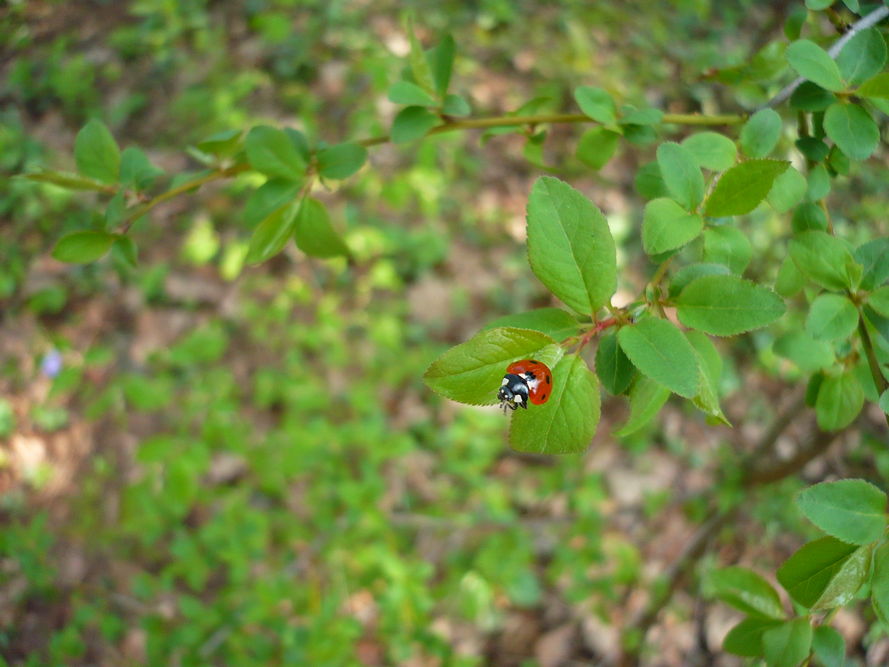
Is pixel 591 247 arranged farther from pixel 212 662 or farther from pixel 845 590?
pixel 212 662

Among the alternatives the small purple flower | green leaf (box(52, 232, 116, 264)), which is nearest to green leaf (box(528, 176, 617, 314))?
green leaf (box(52, 232, 116, 264))

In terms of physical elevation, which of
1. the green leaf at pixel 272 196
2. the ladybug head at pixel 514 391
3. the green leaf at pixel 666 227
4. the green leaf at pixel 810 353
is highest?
the green leaf at pixel 666 227

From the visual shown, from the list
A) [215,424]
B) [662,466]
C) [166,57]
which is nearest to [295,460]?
[215,424]

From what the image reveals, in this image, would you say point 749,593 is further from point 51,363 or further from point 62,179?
point 51,363

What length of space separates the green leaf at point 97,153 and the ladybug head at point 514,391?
653 millimetres

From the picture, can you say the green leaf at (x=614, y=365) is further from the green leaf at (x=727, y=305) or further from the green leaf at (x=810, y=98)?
the green leaf at (x=810, y=98)

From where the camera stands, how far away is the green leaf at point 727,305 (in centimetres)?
63

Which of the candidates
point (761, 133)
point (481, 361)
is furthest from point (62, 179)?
point (761, 133)

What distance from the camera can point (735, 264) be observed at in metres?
0.73

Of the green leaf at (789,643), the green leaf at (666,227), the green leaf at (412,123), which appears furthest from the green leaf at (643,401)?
the green leaf at (412,123)

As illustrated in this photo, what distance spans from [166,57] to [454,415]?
2.51 metres

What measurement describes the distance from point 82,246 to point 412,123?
470 millimetres

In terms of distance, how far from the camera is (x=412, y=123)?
0.92 meters

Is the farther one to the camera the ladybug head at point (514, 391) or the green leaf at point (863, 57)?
the green leaf at point (863, 57)
